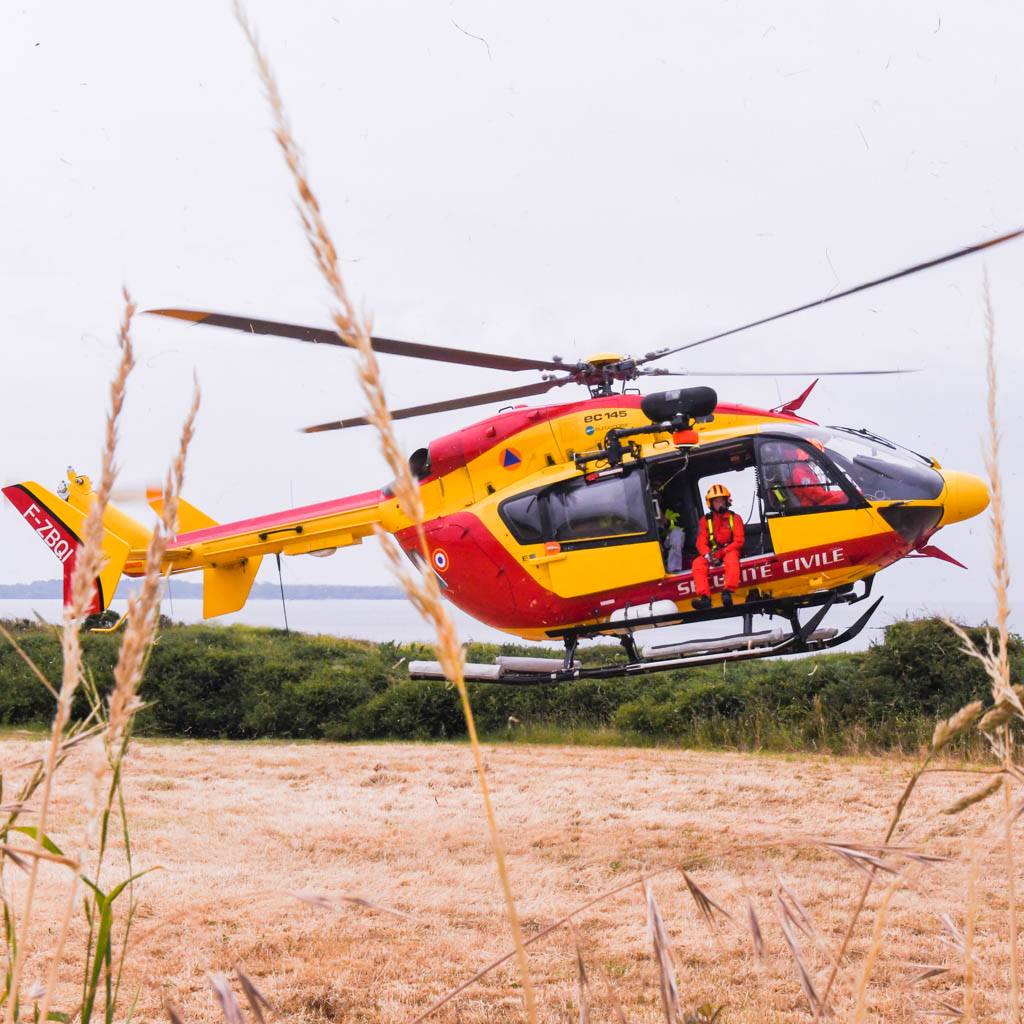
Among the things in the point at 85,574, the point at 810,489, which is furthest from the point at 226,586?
the point at 85,574

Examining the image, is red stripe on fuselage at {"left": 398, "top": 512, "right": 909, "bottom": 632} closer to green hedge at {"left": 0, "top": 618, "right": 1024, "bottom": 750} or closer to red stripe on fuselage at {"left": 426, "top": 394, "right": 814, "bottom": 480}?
red stripe on fuselage at {"left": 426, "top": 394, "right": 814, "bottom": 480}

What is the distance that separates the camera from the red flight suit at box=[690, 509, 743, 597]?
625cm

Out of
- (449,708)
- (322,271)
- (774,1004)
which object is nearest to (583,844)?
(774,1004)

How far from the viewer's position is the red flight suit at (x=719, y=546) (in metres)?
6.25

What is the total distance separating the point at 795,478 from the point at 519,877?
3.09m

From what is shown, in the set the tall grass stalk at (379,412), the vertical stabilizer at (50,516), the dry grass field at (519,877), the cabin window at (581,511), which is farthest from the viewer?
the vertical stabilizer at (50,516)

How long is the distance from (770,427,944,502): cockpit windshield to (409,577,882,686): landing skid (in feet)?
2.25

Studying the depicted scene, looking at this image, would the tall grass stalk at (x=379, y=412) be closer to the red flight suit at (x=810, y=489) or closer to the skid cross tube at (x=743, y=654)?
the skid cross tube at (x=743, y=654)

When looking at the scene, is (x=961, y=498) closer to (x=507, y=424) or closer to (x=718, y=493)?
(x=718, y=493)

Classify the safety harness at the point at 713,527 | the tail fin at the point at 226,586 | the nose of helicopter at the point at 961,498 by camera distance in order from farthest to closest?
1. the tail fin at the point at 226,586
2. the safety harness at the point at 713,527
3. the nose of helicopter at the point at 961,498

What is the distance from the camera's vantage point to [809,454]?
630cm

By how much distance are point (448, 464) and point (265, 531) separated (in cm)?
178

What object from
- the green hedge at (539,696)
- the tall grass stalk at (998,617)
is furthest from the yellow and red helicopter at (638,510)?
the tall grass stalk at (998,617)

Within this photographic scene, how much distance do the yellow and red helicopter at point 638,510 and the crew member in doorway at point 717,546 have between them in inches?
3.0
